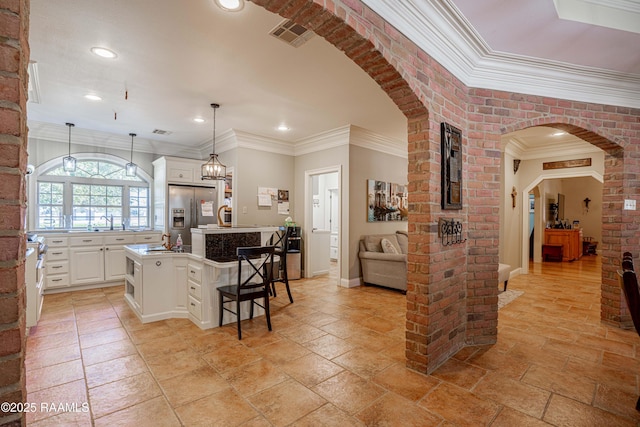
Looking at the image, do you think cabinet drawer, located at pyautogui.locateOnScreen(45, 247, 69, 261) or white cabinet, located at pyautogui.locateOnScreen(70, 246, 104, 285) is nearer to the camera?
cabinet drawer, located at pyautogui.locateOnScreen(45, 247, 69, 261)

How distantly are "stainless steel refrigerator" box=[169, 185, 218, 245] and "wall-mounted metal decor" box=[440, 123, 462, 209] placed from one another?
4874mm

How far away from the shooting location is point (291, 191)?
247 inches

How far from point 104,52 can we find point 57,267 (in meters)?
3.74

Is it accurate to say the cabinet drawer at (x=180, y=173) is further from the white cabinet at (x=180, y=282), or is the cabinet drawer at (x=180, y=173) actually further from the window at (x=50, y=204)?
the white cabinet at (x=180, y=282)

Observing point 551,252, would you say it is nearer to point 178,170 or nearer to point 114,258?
point 178,170

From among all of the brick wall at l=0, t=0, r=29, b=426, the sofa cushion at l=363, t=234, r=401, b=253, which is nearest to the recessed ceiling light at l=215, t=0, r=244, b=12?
the brick wall at l=0, t=0, r=29, b=426

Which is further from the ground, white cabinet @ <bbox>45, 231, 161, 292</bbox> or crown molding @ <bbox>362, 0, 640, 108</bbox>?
crown molding @ <bbox>362, 0, 640, 108</bbox>

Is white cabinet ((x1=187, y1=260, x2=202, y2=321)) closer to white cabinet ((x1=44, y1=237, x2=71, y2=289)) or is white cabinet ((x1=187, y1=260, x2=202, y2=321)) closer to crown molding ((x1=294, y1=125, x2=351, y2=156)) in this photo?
white cabinet ((x1=44, y1=237, x2=71, y2=289))

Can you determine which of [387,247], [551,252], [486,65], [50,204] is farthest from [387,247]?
[551,252]

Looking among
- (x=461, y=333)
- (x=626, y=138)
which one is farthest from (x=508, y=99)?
(x=461, y=333)

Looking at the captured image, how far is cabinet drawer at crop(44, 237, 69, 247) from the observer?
15.5 ft

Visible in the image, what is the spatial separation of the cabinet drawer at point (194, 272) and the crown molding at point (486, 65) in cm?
295

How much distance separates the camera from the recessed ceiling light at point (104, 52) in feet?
9.02

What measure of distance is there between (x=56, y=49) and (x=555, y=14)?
4172mm
